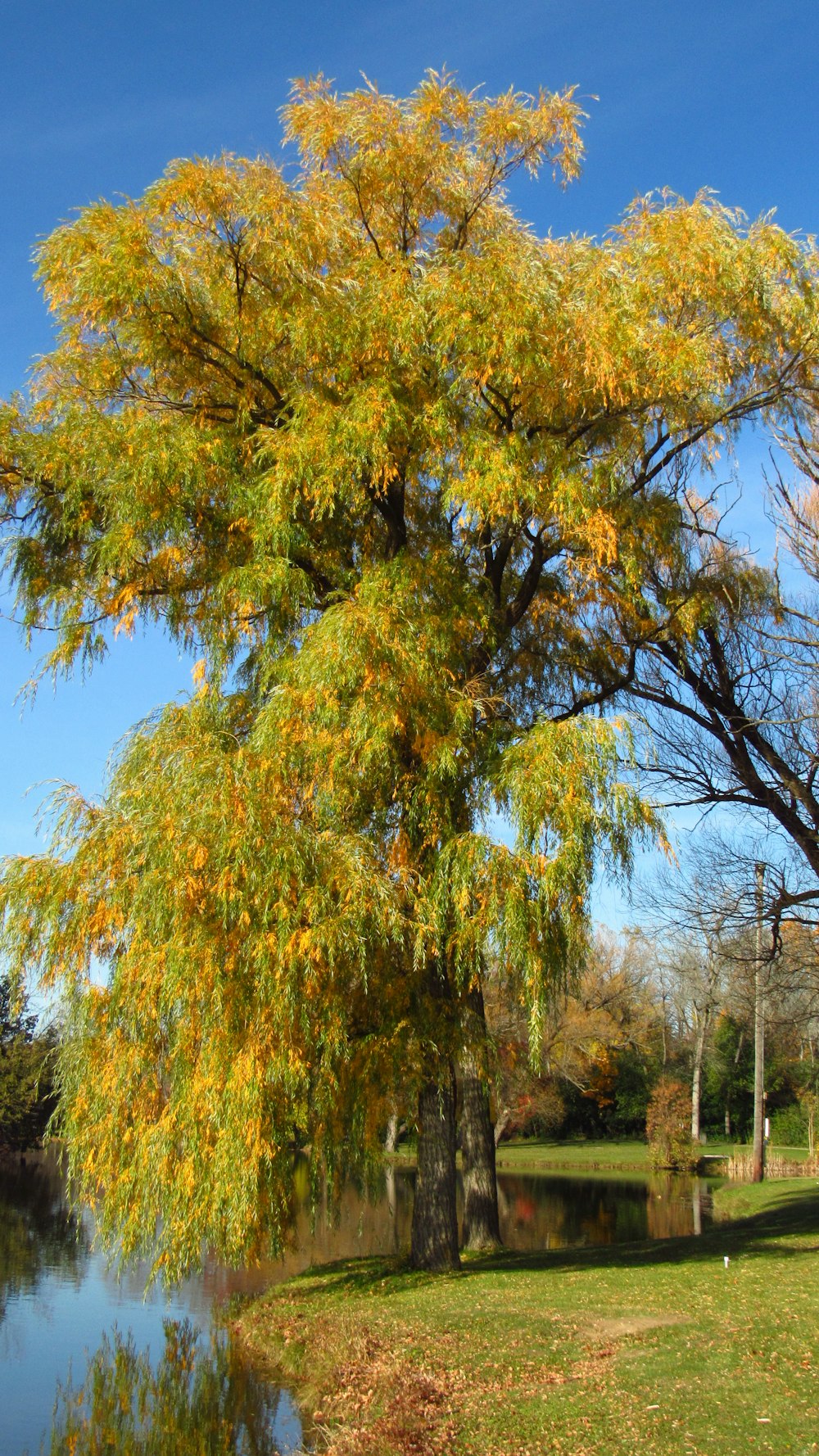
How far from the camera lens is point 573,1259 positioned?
12086 millimetres

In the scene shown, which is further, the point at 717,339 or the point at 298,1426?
the point at 717,339

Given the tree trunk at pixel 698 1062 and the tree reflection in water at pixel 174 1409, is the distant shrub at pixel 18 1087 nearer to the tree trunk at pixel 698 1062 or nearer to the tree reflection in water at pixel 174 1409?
the tree trunk at pixel 698 1062

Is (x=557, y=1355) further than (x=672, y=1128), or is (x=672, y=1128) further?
(x=672, y=1128)

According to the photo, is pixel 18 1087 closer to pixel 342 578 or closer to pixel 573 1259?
pixel 573 1259

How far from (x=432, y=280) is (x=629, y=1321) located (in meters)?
9.40

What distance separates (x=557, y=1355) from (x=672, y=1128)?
2635 cm

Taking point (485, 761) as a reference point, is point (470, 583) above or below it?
above

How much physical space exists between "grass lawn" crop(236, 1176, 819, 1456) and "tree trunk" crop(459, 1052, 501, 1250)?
1301 mm

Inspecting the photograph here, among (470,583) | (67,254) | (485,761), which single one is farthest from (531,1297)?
(67,254)

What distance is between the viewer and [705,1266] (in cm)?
1106

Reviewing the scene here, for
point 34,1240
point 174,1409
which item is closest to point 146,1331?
point 174,1409

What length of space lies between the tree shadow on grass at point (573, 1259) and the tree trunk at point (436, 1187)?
0.19 metres

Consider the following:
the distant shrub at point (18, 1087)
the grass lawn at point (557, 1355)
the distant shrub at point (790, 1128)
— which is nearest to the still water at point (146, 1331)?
the grass lawn at point (557, 1355)

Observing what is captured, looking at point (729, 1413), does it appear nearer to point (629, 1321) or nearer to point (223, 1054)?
point (629, 1321)
